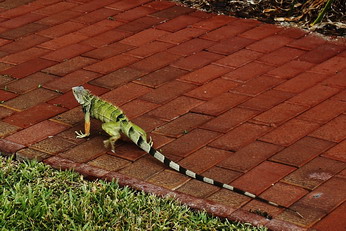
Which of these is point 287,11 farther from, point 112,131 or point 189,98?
point 112,131

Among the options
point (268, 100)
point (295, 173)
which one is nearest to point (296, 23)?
point (268, 100)

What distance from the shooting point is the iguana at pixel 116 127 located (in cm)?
522

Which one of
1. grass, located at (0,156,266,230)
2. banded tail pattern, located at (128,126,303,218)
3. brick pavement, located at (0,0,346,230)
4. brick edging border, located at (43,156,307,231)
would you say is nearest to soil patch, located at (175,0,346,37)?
brick pavement, located at (0,0,346,230)

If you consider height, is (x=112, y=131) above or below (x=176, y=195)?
A: above

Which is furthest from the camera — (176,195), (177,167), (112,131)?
(112,131)

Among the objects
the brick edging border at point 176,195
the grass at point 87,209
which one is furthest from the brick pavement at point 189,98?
the grass at point 87,209

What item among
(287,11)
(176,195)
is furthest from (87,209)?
(287,11)

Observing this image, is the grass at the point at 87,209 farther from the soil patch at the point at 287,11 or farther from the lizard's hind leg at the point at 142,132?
the soil patch at the point at 287,11

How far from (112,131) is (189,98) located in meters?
1.03

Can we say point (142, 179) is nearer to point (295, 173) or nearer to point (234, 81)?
point (295, 173)

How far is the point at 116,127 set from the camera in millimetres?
5488

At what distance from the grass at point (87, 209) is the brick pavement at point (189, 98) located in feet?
0.45

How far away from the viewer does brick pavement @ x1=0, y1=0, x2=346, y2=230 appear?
514 centimetres

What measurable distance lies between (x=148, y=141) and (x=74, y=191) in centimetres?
80
